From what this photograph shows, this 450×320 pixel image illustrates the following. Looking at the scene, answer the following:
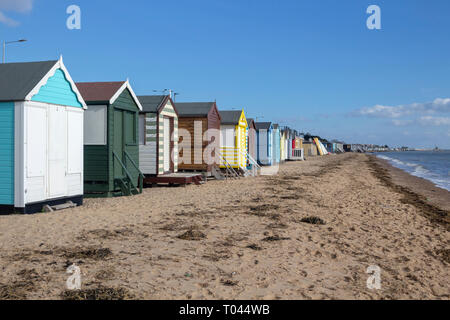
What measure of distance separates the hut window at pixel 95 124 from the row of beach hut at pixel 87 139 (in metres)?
0.04

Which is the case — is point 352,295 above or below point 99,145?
below

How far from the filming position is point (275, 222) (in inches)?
384

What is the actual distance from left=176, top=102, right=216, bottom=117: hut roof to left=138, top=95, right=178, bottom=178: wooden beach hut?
7.12 feet

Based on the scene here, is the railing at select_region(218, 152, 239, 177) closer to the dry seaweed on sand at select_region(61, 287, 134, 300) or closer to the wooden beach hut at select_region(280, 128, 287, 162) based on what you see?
the dry seaweed on sand at select_region(61, 287, 134, 300)

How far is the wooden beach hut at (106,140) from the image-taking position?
1431 centimetres

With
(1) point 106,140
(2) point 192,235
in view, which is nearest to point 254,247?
(2) point 192,235

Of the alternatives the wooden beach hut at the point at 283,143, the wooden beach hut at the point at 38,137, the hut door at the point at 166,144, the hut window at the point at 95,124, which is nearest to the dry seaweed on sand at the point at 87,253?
the wooden beach hut at the point at 38,137

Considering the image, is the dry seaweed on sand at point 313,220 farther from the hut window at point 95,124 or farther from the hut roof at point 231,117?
the hut roof at point 231,117

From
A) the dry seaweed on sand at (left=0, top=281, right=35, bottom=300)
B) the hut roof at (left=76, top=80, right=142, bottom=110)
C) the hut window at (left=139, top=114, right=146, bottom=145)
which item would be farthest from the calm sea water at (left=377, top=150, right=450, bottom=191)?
the dry seaweed on sand at (left=0, top=281, right=35, bottom=300)

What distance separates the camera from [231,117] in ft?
83.4

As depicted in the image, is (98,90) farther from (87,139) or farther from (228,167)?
(228,167)

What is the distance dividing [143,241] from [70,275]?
216cm
